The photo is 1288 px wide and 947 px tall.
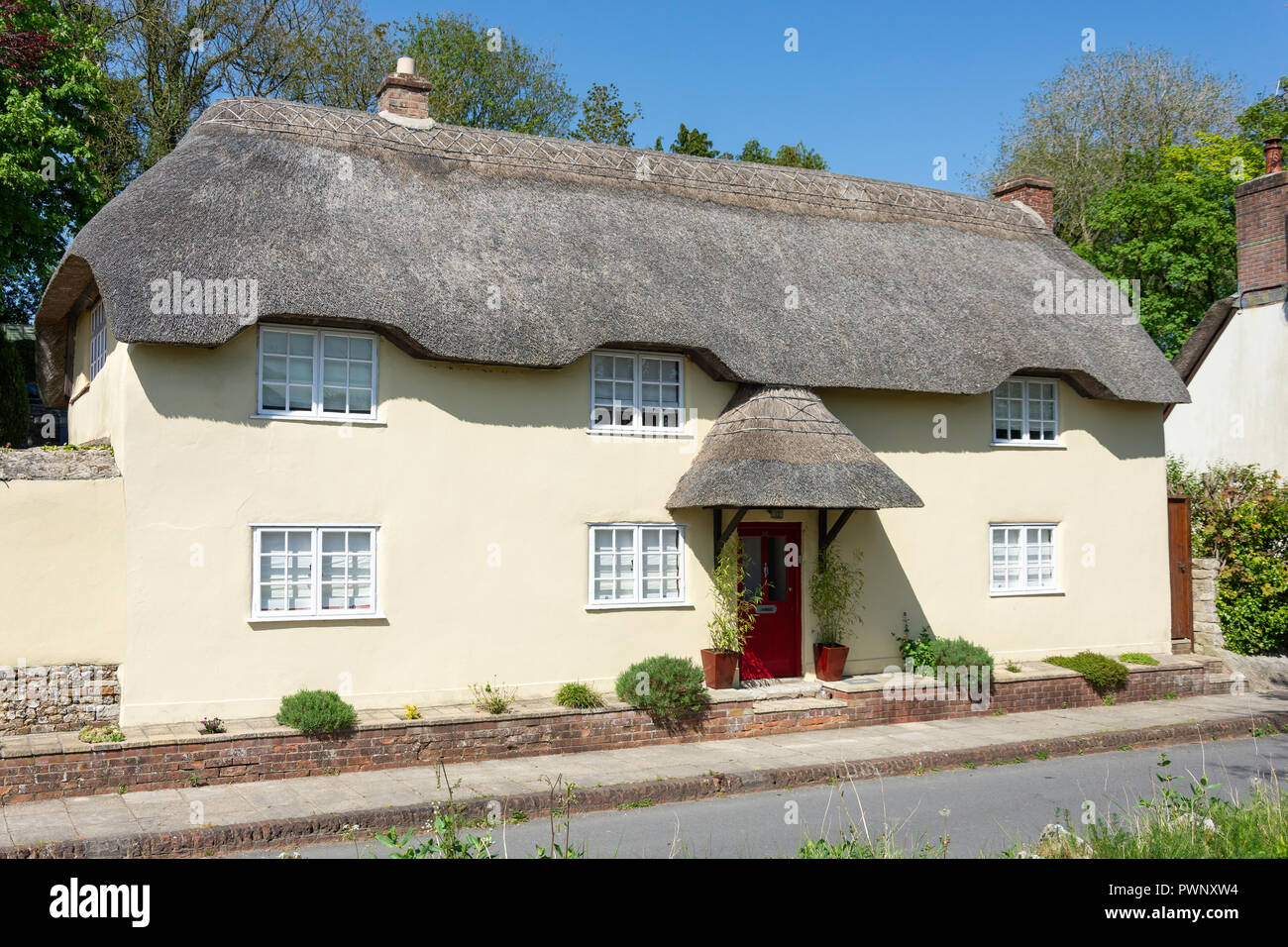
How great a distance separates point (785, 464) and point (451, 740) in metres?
5.15

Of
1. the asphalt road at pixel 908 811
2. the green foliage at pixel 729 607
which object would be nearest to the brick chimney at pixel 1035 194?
the green foliage at pixel 729 607

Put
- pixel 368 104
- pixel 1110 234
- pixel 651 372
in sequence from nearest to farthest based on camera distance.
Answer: pixel 651 372, pixel 368 104, pixel 1110 234

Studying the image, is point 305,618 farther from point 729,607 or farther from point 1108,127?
point 1108,127

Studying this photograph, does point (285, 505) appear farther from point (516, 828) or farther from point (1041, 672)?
point (1041, 672)

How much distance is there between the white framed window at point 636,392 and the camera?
13.9 m

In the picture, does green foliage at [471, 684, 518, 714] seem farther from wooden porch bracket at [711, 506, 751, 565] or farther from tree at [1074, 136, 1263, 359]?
tree at [1074, 136, 1263, 359]

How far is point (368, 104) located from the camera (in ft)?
107

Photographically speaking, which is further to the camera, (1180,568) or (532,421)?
(1180,568)

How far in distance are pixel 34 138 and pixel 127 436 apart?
11814 millimetres

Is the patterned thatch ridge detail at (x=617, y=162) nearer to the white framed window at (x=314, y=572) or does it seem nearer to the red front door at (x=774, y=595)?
the white framed window at (x=314, y=572)

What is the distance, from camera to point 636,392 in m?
14.1

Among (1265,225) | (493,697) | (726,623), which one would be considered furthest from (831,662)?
(1265,225)

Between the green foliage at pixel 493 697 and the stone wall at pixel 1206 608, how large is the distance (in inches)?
465
